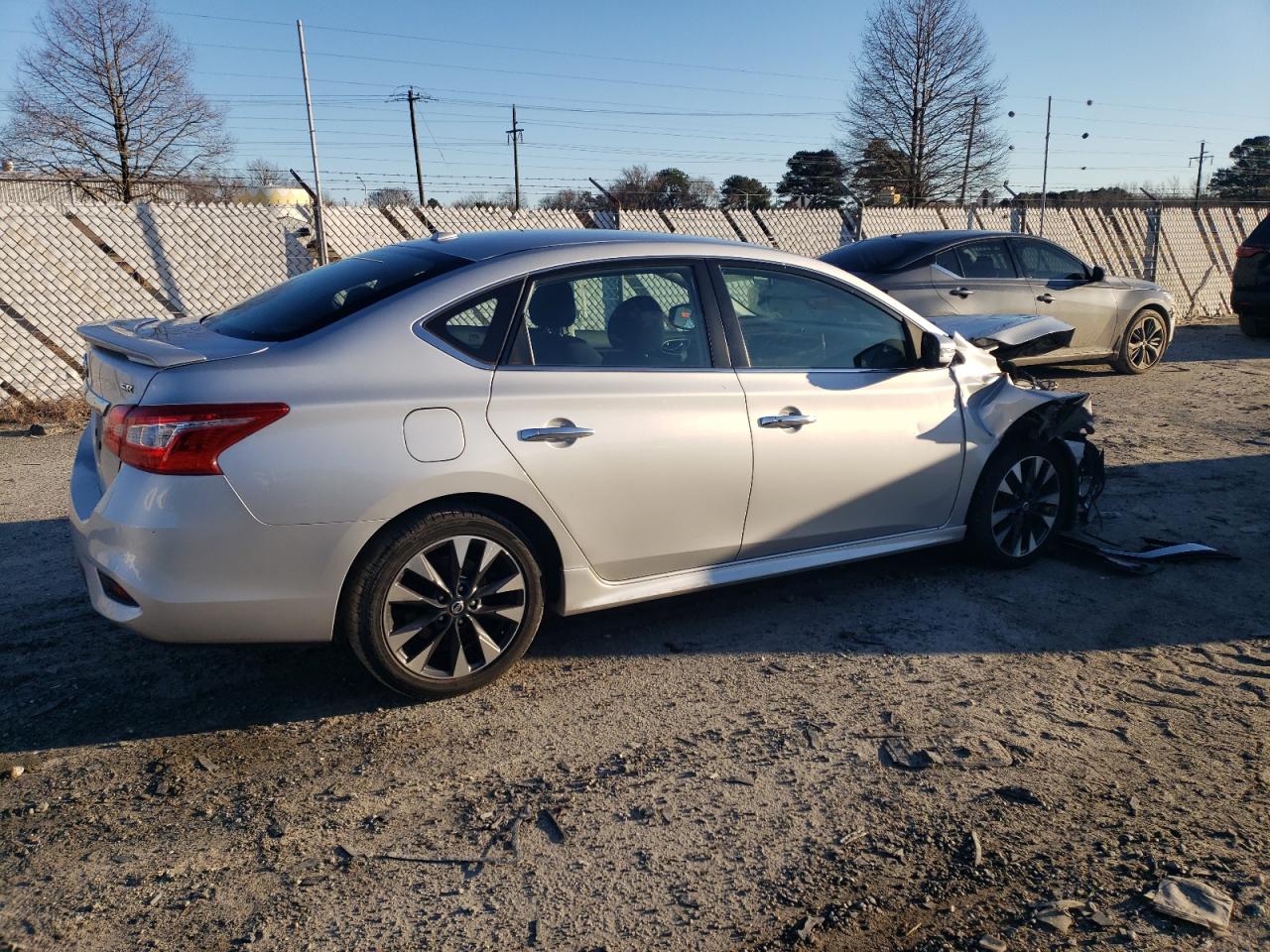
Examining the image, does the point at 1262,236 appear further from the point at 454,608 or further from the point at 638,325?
the point at 454,608

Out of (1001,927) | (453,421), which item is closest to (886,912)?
(1001,927)

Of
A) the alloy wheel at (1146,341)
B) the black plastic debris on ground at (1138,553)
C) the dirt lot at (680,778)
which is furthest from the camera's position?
the alloy wheel at (1146,341)

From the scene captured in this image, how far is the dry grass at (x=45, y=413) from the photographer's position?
952 cm

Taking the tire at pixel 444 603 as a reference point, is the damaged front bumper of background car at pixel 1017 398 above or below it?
above

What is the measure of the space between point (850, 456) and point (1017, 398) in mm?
1188

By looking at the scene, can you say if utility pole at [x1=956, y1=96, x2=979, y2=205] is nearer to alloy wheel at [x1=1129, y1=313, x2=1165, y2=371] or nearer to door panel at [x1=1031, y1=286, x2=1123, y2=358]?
alloy wheel at [x1=1129, y1=313, x2=1165, y2=371]

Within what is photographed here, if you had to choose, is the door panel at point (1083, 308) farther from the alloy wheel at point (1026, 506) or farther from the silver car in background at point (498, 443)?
the silver car in background at point (498, 443)

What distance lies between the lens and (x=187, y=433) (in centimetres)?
319

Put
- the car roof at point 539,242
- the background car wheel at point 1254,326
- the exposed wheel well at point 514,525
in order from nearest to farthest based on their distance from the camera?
the exposed wheel well at point 514,525 → the car roof at point 539,242 → the background car wheel at point 1254,326

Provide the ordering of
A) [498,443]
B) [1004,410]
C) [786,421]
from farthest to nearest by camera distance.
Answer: [1004,410] → [786,421] → [498,443]

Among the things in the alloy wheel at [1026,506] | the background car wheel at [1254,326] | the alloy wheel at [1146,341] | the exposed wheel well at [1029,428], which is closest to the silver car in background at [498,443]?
the exposed wheel well at [1029,428]

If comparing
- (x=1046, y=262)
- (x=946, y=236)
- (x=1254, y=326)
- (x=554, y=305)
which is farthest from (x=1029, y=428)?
(x=1254, y=326)

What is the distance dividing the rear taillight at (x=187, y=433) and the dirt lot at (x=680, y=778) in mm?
999

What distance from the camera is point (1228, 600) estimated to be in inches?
192
